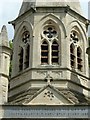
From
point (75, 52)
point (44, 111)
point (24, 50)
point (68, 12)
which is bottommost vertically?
point (44, 111)

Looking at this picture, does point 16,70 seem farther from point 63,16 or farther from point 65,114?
point 65,114

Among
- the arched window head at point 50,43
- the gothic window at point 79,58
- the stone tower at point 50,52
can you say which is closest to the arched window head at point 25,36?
the stone tower at point 50,52

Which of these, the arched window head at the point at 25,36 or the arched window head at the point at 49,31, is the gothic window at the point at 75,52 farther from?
the arched window head at the point at 25,36

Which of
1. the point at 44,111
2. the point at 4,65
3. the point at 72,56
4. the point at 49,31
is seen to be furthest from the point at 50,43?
the point at 44,111

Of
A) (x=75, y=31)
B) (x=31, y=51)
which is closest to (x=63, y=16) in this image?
(x=75, y=31)

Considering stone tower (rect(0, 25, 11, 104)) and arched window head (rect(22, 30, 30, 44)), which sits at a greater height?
arched window head (rect(22, 30, 30, 44))

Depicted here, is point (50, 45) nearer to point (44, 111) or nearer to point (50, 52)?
point (50, 52)

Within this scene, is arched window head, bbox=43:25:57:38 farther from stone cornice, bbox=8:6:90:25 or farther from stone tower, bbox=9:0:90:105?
stone cornice, bbox=8:6:90:25

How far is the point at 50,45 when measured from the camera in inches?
1085

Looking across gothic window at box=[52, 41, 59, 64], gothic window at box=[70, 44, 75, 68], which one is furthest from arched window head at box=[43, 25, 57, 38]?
gothic window at box=[70, 44, 75, 68]

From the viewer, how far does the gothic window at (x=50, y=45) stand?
27.2m

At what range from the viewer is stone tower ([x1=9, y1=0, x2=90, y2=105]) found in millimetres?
26391

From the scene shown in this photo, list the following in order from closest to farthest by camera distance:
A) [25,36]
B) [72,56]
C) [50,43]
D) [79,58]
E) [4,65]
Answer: [4,65] < [50,43] < [72,56] < [79,58] < [25,36]

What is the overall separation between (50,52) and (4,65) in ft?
13.8
